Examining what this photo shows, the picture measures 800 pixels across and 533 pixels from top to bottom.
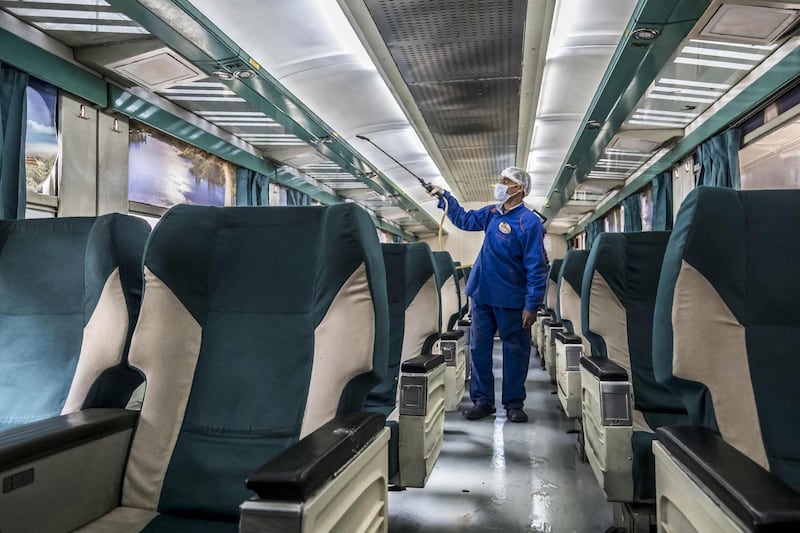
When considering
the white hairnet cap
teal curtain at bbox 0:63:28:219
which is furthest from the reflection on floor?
teal curtain at bbox 0:63:28:219

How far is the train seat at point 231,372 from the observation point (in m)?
1.34

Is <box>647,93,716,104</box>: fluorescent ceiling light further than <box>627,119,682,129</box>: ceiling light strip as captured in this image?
No

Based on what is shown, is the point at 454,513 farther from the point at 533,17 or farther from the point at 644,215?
the point at 644,215

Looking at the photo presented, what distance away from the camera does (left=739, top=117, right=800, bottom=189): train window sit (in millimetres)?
4070

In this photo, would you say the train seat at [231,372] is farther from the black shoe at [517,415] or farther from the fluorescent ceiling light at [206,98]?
the fluorescent ceiling light at [206,98]

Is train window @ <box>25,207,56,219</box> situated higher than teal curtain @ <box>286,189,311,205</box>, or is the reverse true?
teal curtain @ <box>286,189,311,205</box>

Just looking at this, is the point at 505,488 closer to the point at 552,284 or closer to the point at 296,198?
the point at 552,284

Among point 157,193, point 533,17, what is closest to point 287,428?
point 533,17

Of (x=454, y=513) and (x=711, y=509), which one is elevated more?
(x=711, y=509)

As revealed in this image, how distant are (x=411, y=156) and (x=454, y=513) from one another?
17.3ft

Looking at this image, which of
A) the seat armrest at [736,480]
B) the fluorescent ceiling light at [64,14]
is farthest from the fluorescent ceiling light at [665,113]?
the seat armrest at [736,480]

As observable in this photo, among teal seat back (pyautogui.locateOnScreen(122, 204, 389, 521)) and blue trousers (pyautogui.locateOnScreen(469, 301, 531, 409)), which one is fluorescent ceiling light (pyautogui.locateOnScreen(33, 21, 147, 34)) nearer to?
teal seat back (pyautogui.locateOnScreen(122, 204, 389, 521))

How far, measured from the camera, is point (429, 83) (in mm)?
4164

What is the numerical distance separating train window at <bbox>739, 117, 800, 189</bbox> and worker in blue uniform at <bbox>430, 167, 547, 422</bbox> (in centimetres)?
206
